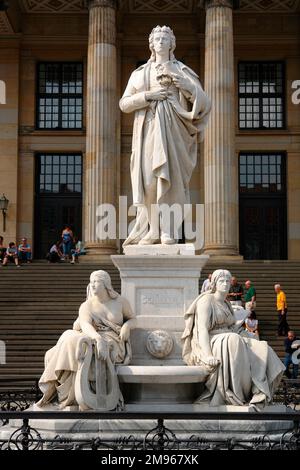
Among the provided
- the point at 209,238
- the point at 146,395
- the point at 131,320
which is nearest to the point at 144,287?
the point at 131,320

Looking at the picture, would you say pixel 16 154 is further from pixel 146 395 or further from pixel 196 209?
pixel 146 395

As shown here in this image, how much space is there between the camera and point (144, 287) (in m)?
9.48

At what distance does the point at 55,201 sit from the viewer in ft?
141

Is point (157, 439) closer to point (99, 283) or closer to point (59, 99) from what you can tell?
point (99, 283)

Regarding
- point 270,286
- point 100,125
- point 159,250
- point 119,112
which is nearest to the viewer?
point 159,250

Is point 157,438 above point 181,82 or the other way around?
the other way around

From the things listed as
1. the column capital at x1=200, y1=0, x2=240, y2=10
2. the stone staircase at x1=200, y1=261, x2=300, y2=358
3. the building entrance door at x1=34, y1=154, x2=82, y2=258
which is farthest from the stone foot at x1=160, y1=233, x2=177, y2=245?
the building entrance door at x1=34, y1=154, x2=82, y2=258

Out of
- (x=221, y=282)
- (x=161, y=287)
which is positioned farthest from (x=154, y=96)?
(x=221, y=282)

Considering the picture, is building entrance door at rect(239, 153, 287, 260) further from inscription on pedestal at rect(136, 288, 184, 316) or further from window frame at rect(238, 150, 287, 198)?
inscription on pedestal at rect(136, 288, 184, 316)

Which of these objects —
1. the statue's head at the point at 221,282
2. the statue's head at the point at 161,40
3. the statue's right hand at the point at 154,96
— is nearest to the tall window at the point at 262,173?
the statue's head at the point at 161,40

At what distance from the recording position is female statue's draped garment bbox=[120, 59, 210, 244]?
9797 mm

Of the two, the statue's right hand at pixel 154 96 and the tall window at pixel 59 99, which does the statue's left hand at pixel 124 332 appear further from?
the tall window at pixel 59 99

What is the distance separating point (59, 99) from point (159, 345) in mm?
35458
